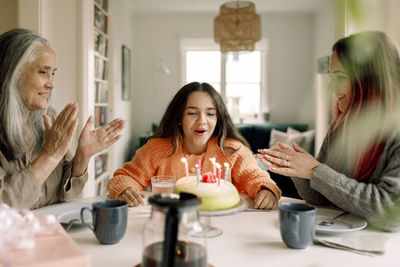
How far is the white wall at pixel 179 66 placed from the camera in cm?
605

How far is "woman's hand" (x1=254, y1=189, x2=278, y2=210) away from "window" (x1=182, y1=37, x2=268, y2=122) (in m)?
4.88

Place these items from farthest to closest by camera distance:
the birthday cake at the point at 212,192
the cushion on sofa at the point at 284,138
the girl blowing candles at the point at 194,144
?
the cushion on sofa at the point at 284,138 → the girl blowing candles at the point at 194,144 → the birthday cake at the point at 212,192

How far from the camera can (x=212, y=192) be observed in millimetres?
1107

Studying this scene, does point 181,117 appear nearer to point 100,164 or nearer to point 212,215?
point 212,215

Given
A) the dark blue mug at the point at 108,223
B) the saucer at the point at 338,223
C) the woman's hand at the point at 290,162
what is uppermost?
the woman's hand at the point at 290,162

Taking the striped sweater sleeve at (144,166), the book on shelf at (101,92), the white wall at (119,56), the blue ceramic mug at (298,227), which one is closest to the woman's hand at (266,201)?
the blue ceramic mug at (298,227)

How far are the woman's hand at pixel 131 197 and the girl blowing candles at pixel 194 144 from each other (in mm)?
184

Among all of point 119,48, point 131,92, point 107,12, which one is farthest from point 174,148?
point 131,92

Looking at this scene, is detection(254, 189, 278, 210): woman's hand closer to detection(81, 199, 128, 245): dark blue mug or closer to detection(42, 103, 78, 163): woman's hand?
detection(81, 199, 128, 245): dark blue mug

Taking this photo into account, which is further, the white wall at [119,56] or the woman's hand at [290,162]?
the white wall at [119,56]

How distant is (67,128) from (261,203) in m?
0.73

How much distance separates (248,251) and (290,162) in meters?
0.39

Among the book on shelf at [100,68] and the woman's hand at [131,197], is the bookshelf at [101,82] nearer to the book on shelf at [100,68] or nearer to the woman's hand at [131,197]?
the book on shelf at [100,68]

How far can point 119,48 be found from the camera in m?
4.89
